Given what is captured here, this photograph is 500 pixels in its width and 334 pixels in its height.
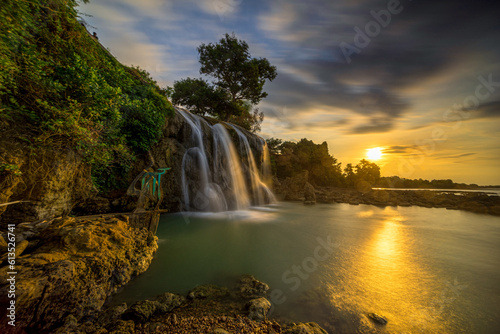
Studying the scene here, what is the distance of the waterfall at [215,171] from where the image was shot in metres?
11.3

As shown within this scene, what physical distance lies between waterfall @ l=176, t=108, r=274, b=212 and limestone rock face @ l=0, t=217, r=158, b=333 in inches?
281

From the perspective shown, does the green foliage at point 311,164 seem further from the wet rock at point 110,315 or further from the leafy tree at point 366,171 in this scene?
the wet rock at point 110,315

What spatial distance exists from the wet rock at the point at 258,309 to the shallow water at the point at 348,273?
0.26 meters

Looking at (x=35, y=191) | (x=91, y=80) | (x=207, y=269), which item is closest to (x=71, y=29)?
(x=91, y=80)

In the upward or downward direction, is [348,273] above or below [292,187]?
below

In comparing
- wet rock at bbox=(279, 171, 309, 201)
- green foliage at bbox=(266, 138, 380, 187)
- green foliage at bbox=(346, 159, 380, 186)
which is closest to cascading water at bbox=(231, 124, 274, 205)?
wet rock at bbox=(279, 171, 309, 201)

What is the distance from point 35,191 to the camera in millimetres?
3725

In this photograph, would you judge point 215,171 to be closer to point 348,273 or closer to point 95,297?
point 348,273

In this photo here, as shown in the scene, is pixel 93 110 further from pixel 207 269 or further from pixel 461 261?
pixel 461 261

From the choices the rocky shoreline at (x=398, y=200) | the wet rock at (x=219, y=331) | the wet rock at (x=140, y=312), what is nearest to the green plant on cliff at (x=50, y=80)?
the wet rock at (x=140, y=312)

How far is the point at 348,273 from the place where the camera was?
14.3 ft

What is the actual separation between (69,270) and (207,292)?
2097 mm

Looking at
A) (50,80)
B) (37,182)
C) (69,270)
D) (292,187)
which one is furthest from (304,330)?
(292,187)

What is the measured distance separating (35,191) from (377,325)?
694 centimetres
